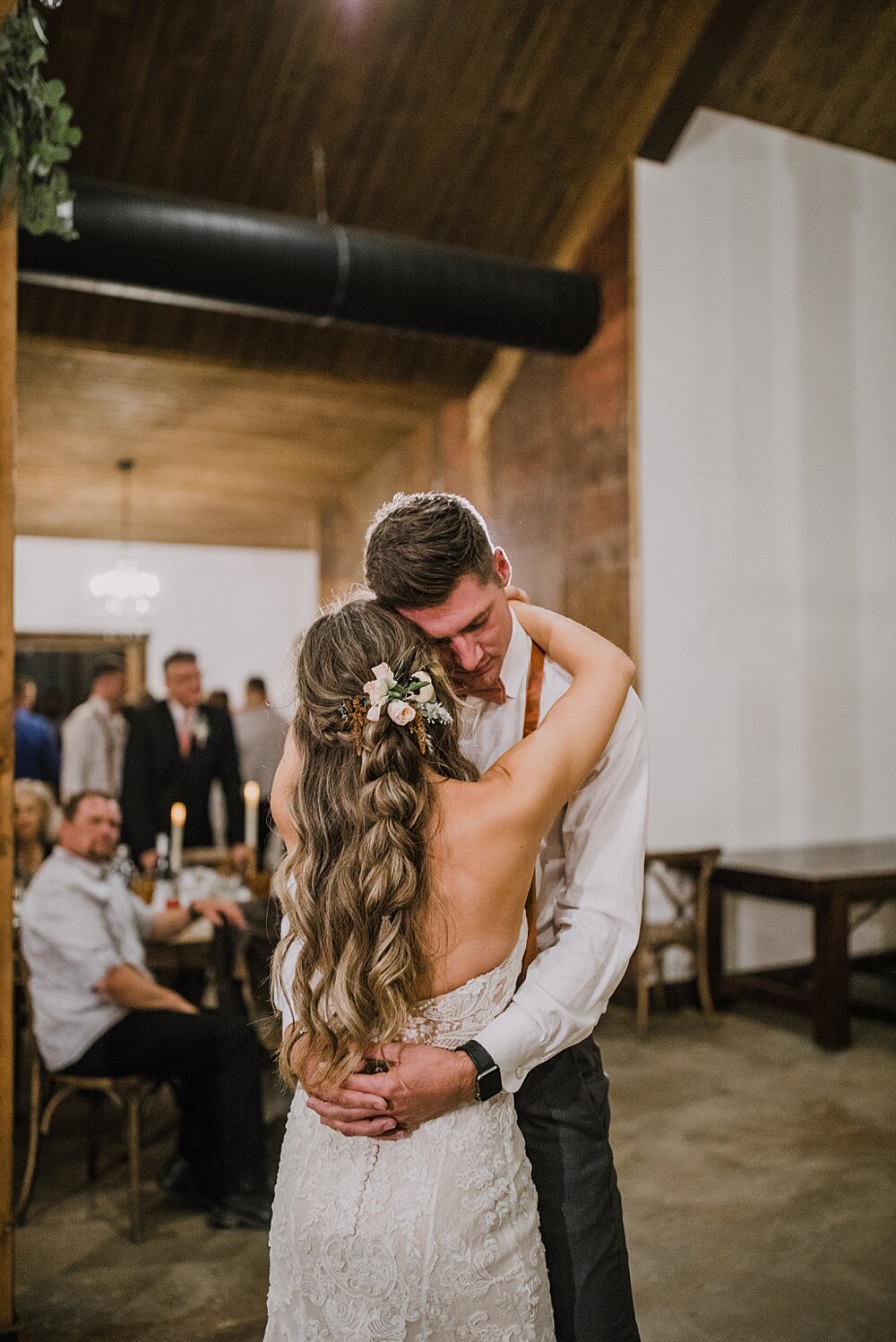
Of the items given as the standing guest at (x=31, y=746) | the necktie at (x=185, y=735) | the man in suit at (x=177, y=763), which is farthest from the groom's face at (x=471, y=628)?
the standing guest at (x=31, y=746)

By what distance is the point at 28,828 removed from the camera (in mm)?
4637

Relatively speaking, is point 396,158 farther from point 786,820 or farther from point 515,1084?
point 515,1084

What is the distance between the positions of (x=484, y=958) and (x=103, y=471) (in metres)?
8.30

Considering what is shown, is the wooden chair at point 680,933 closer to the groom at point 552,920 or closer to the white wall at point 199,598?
the groom at point 552,920

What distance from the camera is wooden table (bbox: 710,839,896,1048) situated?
4.93m

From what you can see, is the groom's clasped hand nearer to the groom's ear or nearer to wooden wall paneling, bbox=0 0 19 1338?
the groom's ear

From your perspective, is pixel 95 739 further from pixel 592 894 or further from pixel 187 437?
pixel 592 894

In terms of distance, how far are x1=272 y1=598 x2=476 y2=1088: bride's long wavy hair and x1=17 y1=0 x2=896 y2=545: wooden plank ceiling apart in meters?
4.36

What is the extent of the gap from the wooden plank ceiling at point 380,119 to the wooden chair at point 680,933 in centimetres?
323

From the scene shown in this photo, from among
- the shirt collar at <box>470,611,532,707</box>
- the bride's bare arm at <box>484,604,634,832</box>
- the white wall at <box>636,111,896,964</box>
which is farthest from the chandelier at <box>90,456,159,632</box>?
the bride's bare arm at <box>484,604,634,832</box>

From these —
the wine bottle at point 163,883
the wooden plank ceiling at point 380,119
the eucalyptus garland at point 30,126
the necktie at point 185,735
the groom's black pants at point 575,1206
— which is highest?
the wooden plank ceiling at point 380,119

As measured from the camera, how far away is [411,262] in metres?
5.00

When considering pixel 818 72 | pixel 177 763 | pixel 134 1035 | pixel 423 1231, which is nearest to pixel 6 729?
pixel 134 1035

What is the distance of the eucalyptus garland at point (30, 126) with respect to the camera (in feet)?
7.84
